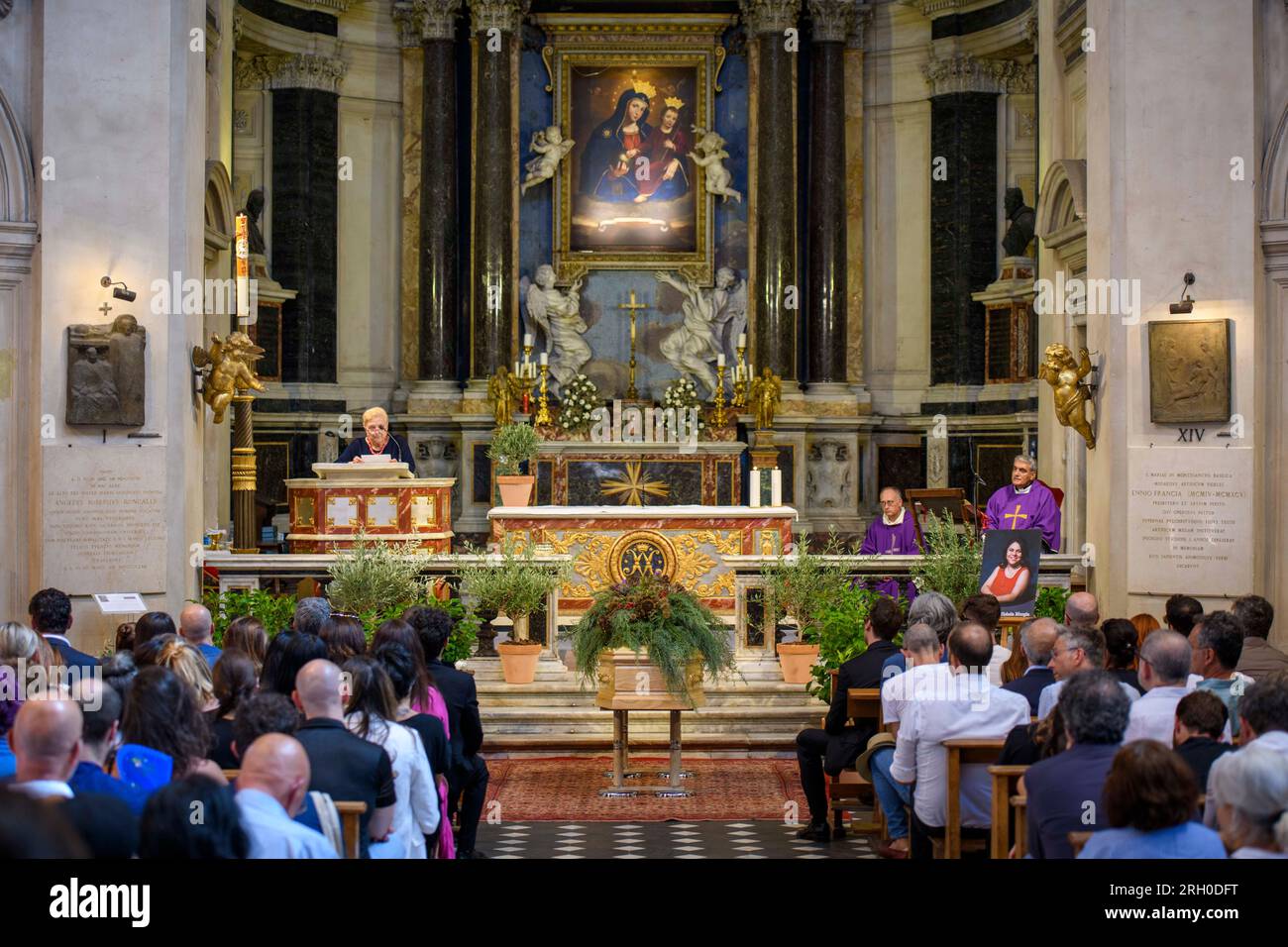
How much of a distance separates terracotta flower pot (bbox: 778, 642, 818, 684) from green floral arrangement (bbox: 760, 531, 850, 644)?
0.29 ft

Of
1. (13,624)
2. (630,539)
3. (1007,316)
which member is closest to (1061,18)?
(1007,316)

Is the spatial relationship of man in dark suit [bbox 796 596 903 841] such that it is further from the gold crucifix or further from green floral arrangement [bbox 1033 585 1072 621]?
the gold crucifix

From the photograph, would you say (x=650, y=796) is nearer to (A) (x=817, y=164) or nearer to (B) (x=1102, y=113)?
(B) (x=1102, y=113)

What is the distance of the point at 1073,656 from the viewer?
7.11 m

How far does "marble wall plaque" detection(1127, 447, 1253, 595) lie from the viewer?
490 inches

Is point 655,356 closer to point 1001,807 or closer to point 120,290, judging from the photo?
point 120,290

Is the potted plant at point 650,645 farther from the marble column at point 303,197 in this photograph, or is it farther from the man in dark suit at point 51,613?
the marble column at point 303,197

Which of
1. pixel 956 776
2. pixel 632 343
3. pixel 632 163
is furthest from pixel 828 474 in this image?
pixel 956 776

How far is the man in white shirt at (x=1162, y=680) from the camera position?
21.0 feet

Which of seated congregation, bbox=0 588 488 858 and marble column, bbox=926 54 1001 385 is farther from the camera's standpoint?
marble column, bbox=926 54 1001 385

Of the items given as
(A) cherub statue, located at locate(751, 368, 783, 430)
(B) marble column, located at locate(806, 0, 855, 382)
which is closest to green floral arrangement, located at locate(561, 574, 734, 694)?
(A) cherub statue, located at locate(751, 368, 783, 430)

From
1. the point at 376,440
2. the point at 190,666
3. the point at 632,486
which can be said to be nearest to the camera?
the point at 190,666

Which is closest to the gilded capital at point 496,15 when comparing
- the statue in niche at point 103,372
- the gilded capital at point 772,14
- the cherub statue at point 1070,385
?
the gilded capital at point 772,14

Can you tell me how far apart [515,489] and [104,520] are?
362 centimetres
